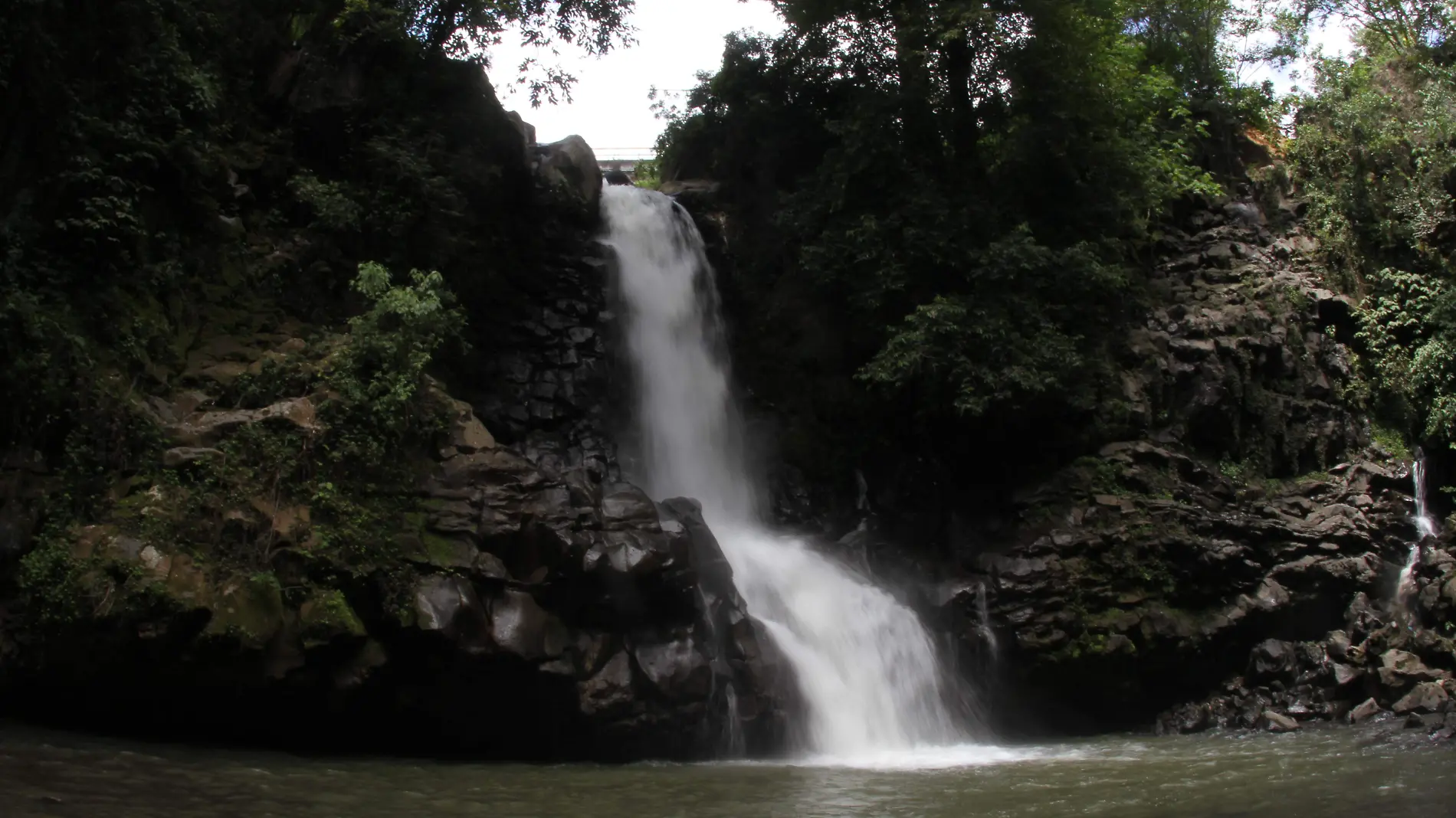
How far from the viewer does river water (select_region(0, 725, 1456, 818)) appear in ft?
26.7

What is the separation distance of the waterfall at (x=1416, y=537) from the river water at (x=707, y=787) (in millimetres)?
5246

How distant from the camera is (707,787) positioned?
1029 cm

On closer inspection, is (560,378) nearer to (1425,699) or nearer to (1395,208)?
(1425,699)

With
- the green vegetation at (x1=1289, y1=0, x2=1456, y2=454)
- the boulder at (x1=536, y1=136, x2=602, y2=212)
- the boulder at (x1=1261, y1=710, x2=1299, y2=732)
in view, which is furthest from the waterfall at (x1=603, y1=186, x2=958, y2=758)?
the green vegetation at (x1=1289, y1=0, x2=1456, y2=454)

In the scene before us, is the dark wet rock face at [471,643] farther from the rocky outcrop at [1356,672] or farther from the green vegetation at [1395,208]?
the green vegetation at [1395,208]

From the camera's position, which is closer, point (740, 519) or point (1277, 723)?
point (1277, 723)

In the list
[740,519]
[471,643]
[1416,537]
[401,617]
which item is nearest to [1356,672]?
[1416,537]

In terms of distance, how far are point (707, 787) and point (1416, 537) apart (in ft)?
44.8

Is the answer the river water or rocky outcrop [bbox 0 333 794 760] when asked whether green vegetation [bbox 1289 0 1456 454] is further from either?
rocky outcrop [bbox 0 333 794 760]

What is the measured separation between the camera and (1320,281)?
20.6 metres

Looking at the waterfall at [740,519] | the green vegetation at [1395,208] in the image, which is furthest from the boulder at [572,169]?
the green vegetation at [1395,208]

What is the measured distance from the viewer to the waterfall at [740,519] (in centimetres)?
A: 1394

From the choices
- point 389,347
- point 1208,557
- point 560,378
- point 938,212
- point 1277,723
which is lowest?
point 1277,723

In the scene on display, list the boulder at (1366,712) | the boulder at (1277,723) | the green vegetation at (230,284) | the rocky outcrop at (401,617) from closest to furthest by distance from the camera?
1. the rocky outcrop at (401,617)
2. the green vegetation at (230,284)
3. the boulder at (1277,723)
4. the boulder at (1366,712)
